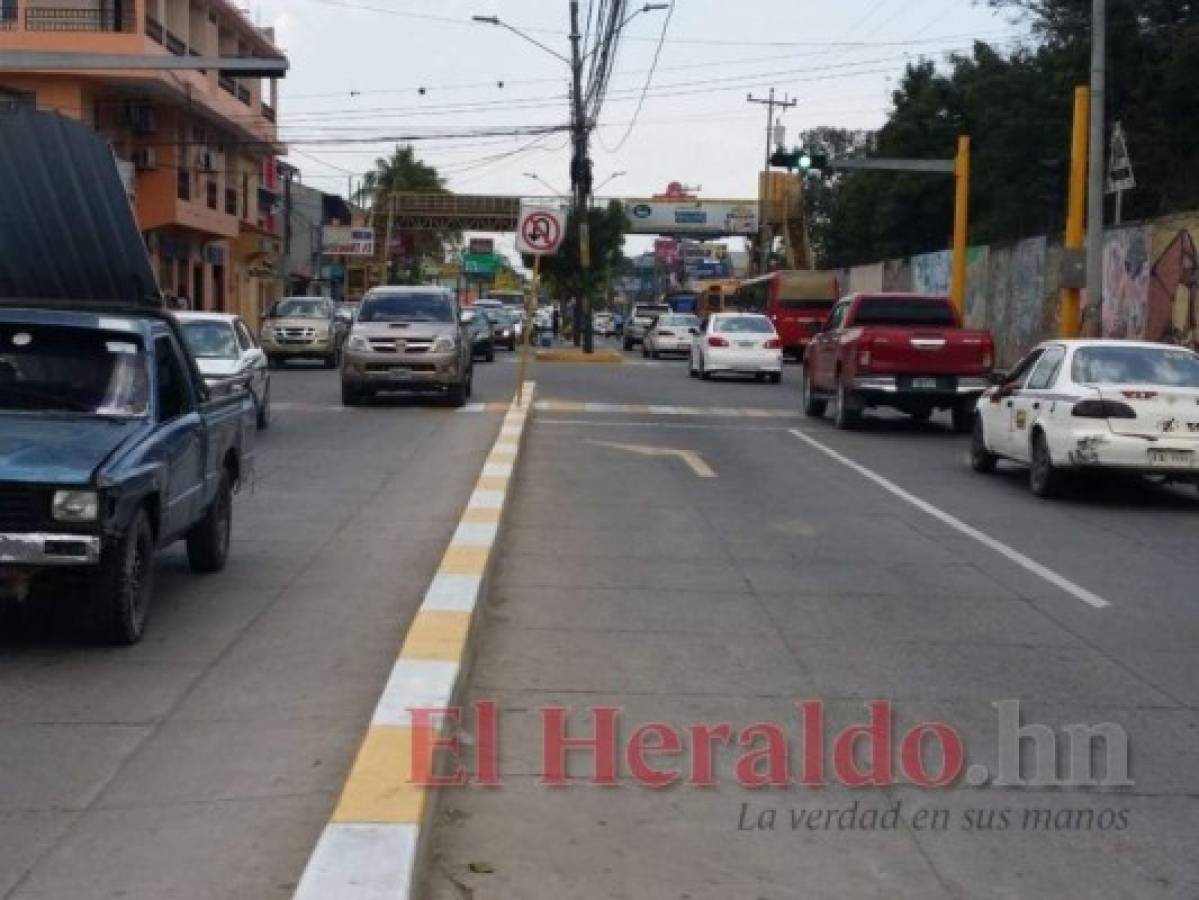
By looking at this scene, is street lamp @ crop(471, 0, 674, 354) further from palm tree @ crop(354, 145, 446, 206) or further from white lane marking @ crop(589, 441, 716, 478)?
palm tree @ crop(354, 145, 446, 206)

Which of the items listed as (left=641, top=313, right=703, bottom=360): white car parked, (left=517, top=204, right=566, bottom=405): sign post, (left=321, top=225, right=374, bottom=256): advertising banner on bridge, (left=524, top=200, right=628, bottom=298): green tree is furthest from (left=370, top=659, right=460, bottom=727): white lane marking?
(left=321, top=225, right=374, bottom=256): advertising banner on bridge

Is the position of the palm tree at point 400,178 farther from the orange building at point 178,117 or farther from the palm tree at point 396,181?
the orange building at point 178,117

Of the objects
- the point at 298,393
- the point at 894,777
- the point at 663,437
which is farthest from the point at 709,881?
the point at 298,393

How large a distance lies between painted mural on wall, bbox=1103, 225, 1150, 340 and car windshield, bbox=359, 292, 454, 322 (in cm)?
1264

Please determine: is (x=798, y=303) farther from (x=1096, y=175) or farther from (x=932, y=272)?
(x=1096, y=175)

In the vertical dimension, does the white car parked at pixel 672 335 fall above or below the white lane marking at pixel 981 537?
above

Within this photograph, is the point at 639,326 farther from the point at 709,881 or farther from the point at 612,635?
the point at 709,881

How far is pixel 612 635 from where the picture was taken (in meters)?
9.06

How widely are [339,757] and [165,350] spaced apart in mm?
4010

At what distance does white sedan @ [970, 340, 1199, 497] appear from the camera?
15.0m

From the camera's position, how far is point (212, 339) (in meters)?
21.5

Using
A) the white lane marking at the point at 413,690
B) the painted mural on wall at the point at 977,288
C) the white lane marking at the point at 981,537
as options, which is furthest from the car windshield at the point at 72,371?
the painted mural on wall at the point at 977,288

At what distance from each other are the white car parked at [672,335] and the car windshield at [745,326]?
13448 mm

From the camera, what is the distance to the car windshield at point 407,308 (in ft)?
Answer: 86.6
